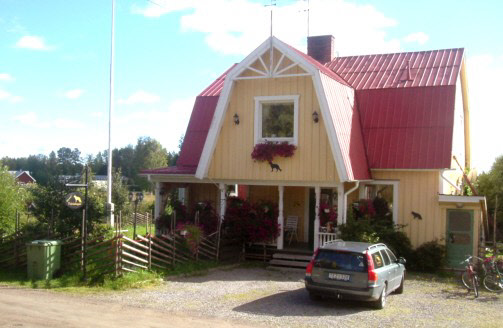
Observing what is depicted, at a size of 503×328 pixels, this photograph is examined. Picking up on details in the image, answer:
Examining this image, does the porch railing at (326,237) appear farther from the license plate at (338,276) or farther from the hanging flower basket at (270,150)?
the license plate at (338,276)

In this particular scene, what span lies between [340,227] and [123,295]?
7370 millimetres

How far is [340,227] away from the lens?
55.1ft

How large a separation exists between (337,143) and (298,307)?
6135mm

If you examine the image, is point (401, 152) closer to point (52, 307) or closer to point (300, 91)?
point (300, 91)

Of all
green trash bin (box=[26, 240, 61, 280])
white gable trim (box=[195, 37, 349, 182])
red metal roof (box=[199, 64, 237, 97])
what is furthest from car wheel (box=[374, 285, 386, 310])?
red metal roof (box=[199, 64, 237, 97])

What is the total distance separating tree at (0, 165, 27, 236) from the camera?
20.5 metres

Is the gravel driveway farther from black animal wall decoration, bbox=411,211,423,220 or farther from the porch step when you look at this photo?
black animal wall decoration, bbox=411,211,423,220

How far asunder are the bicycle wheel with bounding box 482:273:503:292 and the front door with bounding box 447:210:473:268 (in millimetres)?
3375

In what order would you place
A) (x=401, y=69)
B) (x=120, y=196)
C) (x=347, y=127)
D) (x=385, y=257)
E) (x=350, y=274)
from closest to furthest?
(x=350, y=274)
(x=385, y=257)
(x=347, y=127)
(x=401, y=69)
(x=120, y=196)

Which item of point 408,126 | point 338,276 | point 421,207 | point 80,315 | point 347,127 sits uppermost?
point 408,126

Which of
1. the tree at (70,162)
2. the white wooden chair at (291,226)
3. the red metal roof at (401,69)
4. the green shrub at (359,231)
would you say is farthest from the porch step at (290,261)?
the tree at (70,162)

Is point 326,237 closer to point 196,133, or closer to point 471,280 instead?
point 471,280

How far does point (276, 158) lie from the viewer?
1730cm

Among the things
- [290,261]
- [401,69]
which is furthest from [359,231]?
[401,69]
